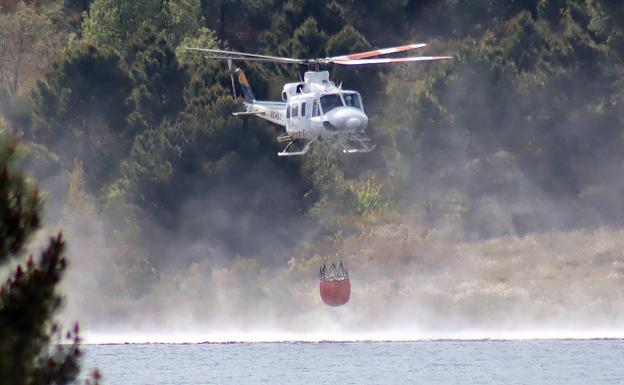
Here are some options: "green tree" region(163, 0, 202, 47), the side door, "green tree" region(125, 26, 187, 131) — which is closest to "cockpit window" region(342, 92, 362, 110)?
the side door

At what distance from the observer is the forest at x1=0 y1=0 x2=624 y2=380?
210 feet

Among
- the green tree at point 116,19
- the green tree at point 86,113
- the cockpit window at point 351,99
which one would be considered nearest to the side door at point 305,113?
the cockpit window at point 351,99

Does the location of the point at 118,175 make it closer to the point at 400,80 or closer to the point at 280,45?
the point at 280,45

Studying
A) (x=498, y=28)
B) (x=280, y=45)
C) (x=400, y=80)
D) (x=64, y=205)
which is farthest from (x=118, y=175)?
(x=498, y=28)

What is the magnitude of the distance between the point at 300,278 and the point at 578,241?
37.3 feet

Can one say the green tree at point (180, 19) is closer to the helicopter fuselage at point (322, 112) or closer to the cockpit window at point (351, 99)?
the helicopter fuselage at point (322, 112)

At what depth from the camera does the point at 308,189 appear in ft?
210

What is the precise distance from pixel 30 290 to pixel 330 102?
27374mm

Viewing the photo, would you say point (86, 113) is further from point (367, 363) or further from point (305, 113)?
point (305, 113)

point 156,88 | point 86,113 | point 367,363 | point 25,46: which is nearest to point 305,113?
point 367,363

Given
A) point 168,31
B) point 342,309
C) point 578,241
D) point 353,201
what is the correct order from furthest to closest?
point 168,31
point 353,201
point 578,241
point 342,309

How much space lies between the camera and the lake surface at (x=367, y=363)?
137 ft

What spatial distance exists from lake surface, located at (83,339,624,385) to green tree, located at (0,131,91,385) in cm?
2765

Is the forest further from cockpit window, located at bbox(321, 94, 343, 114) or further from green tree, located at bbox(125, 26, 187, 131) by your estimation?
cockpit window, located at bbox(321, 94, 343, 114)
